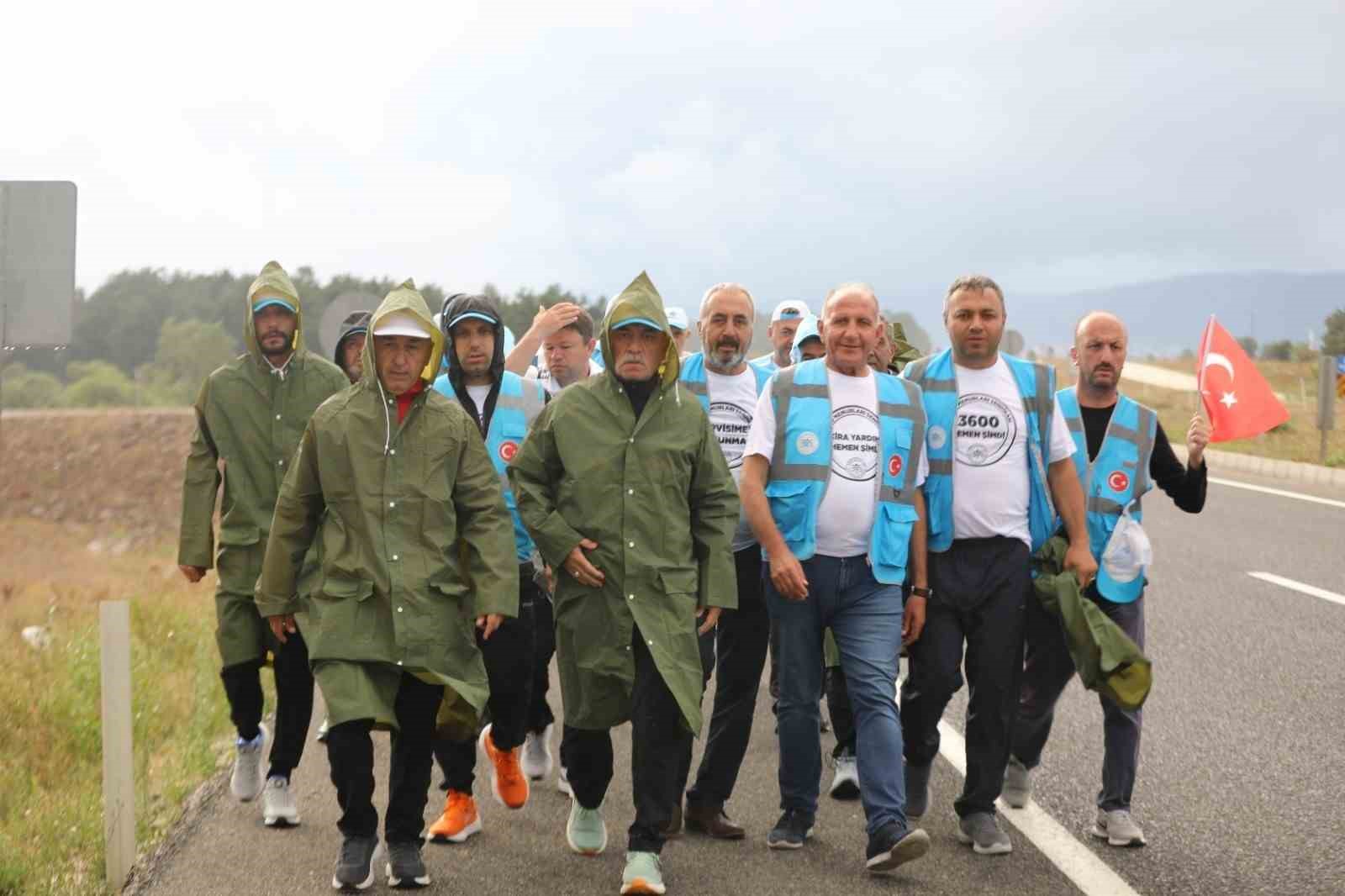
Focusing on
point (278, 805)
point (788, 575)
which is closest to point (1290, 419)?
point (788, 575)

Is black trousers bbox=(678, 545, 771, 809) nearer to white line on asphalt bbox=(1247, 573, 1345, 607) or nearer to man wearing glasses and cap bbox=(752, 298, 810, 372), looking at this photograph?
man wearing glasses and cap bbox=(752, 298, 810, 372)

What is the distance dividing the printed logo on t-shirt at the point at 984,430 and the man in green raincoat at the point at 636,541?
91 centimetres

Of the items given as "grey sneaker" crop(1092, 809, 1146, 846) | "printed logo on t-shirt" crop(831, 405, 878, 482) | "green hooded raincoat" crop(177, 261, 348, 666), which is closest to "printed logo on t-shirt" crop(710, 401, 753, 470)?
"printed logo on t-shirt" crop(831, 405, 878, 482)

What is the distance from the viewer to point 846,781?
23.5 feet

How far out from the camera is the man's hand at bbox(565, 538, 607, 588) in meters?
5.94

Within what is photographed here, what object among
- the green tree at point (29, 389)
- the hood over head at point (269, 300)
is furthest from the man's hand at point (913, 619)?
the green tree at point (29, 389)

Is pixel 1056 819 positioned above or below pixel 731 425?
below

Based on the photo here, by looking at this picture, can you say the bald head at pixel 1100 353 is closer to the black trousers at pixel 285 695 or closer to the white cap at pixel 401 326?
the white cap at pixel 401 326

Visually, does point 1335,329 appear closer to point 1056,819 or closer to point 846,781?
point 846,781

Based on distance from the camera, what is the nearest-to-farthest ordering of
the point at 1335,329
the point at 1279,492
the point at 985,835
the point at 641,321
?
the point at 641,321, the point at 985,835, the point at 1279,492, the point at 1335,329

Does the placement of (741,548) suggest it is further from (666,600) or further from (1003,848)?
(1003,848)

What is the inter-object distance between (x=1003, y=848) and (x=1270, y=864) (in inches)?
35.3

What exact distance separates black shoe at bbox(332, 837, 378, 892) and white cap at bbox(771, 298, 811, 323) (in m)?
4.12

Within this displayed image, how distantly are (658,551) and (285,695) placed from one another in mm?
1787
